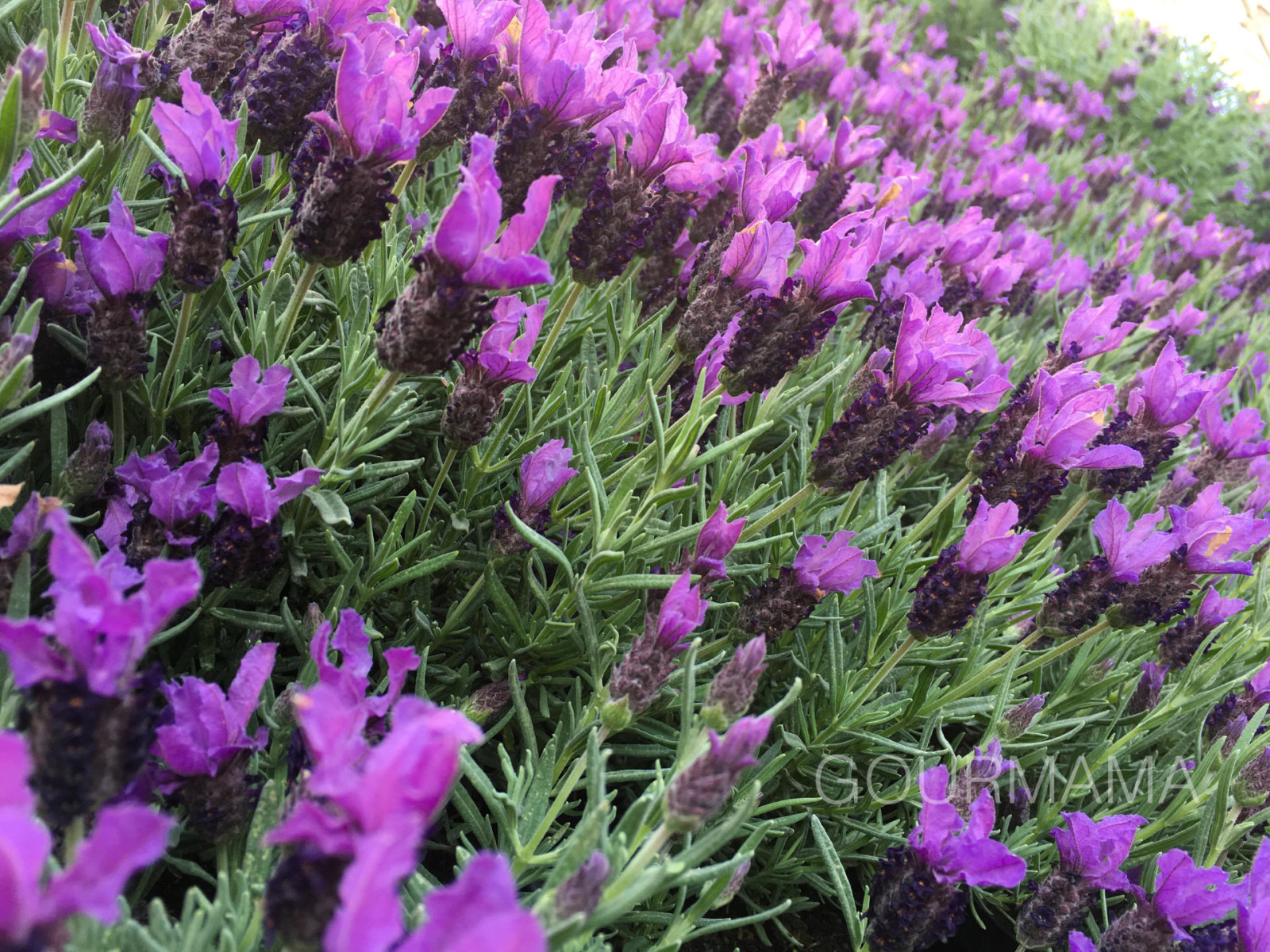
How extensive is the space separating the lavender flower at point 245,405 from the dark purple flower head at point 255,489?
123 millimetres

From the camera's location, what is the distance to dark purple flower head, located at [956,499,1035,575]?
5.24 feet

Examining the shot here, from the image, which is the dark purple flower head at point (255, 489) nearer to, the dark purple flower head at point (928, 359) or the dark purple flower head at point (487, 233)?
the dark purple flower head at point (487, 233)

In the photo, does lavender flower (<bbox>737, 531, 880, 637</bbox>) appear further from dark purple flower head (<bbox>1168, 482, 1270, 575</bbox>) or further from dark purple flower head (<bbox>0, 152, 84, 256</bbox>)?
dark purple flower head (<bbox>0, 152, 84, 256</bbox>)

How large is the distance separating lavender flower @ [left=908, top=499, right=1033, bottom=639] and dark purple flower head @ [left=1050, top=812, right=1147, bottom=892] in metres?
0.38

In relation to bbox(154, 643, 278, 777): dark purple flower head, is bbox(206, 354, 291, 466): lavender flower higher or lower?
higher

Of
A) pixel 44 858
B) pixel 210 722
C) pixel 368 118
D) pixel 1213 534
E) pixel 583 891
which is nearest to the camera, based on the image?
Result: pixel 44 858

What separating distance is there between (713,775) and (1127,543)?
4.19ft

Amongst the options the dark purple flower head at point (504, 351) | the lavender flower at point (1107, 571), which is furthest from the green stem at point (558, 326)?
the lavender flower at point (1107, 571)

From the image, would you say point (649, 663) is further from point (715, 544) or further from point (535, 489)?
point (535, 489)

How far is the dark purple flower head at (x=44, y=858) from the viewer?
532 millimetres

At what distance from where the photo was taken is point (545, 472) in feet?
5.16

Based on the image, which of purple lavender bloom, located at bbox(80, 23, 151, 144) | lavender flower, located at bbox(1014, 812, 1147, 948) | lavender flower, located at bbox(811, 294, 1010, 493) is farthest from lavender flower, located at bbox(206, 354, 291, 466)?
lavender flower, located at bbox(1014, 812, 1147, 948)

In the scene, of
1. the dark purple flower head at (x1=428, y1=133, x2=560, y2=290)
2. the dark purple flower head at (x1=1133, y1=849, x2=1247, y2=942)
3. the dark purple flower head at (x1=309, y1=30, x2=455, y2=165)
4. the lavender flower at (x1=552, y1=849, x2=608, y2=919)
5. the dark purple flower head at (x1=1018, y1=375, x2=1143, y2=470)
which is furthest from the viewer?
the dark purple flower head at (x1=1018, y1=375, x2=1143, y2=470)

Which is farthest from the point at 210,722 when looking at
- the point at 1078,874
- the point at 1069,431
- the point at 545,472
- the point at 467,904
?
the point at 1069,431
